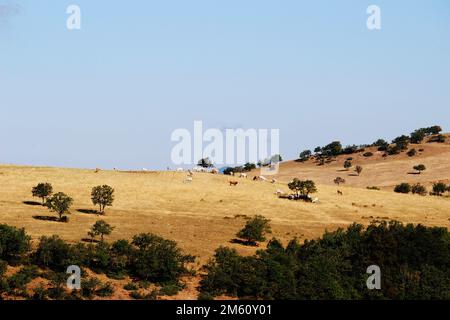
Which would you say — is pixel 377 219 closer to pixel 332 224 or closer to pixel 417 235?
pixel 332 224

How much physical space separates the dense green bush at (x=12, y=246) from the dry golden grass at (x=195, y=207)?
8.00 m

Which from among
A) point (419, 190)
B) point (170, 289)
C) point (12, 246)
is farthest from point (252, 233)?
point (419, 190)

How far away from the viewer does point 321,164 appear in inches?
7392

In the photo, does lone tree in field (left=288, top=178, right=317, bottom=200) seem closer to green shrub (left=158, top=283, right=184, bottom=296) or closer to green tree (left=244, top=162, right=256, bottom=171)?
green shrub (left=158, top=283, right=184, bottom=296)

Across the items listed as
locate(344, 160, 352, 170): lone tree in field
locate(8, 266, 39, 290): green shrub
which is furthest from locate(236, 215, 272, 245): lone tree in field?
locate(344, 160, 352, 170): lone tree in field

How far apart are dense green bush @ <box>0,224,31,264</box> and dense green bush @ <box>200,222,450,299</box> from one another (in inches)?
614

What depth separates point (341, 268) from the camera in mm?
56812

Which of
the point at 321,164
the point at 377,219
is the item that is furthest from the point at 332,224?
the point at 321,164

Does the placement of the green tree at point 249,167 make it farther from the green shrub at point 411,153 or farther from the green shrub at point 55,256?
the green shrub at point 55,256

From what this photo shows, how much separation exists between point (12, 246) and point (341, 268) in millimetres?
29457

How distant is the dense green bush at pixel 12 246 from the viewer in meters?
50.8

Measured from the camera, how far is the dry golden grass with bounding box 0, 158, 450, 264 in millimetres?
68312

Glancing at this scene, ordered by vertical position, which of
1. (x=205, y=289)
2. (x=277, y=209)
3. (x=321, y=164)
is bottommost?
(x=205, y=289)
